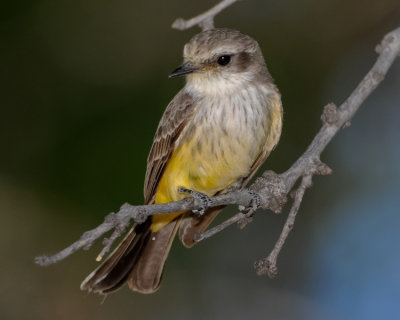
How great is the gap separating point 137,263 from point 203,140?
1.10 metres

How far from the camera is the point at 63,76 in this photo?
7359mm

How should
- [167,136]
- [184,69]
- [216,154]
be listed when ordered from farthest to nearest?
1. [167,136]
2. [184,69]
3. [216,154]

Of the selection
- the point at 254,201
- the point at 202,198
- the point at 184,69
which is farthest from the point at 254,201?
the point at 184,69

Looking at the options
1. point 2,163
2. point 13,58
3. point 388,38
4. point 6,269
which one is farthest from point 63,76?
point 388,38

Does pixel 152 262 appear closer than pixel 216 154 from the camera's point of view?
No

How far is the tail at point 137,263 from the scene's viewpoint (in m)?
5.91

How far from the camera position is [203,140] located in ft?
19.4

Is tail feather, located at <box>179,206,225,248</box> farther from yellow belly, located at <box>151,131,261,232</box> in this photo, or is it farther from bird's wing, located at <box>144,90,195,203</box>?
bird's wing, located at <box>144,90,195,203</box>

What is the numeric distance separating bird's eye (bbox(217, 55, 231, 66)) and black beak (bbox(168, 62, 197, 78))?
199 mm

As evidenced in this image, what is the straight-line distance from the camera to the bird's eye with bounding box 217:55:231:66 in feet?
19.9

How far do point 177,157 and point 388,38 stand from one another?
1769 mm

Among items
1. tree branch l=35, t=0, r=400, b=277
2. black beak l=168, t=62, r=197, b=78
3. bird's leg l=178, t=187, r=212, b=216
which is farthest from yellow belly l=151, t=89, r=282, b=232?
tree branch l=35, t=0, r=400, b=277

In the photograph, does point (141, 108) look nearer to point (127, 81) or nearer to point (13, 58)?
point (127, 81)

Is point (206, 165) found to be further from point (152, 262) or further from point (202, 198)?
point (152, 262)
